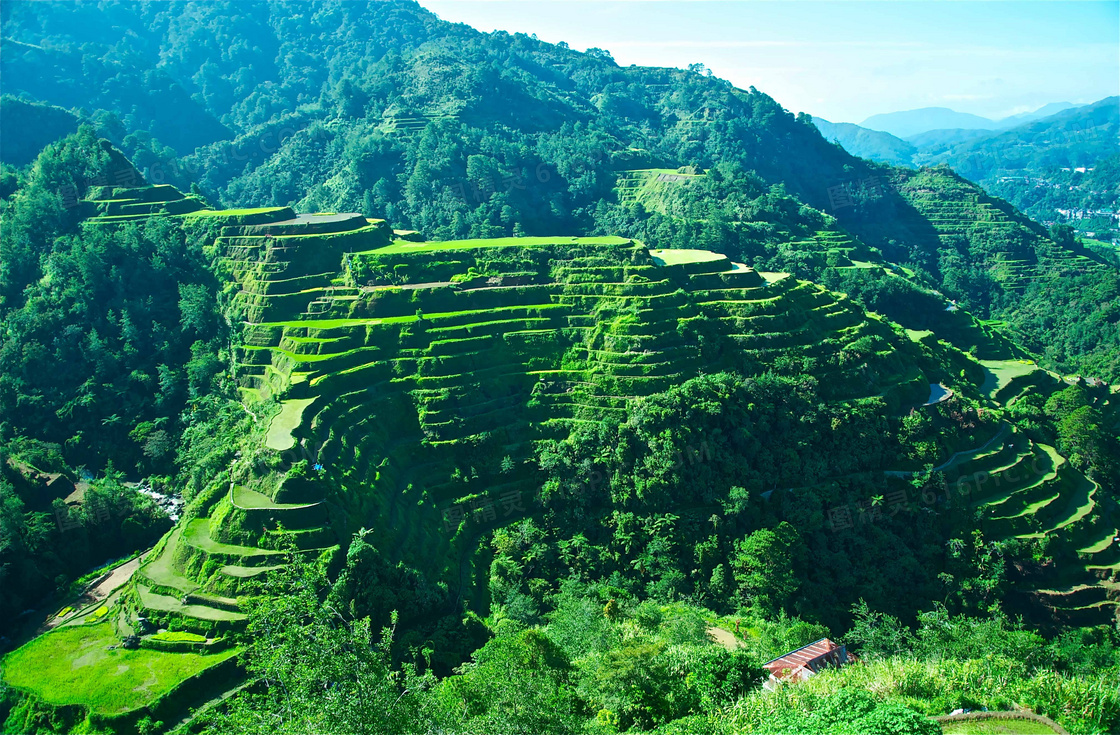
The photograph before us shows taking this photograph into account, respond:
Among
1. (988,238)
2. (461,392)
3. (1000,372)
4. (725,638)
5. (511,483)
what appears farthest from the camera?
(988,238)

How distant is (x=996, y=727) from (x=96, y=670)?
2636 cm

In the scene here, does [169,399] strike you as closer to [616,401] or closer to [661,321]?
[616,401]

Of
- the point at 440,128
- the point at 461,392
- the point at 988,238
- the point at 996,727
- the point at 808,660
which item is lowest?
the point at 808,660

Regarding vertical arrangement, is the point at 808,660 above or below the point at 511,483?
below

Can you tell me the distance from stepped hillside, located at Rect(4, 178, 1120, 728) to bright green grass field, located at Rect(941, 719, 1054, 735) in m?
17.9

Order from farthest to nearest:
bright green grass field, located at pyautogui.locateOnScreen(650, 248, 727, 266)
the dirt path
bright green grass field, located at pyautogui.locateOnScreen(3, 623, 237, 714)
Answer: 1. bright green grass field, located at pyautogui.locateOnScreen(650, 248, 727, 266)
2. the dirt path
3. bright green grass field, located at pyautogui.locateOnScreen(3, 623, 237, 714)

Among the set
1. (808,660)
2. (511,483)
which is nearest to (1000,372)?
(808,660)

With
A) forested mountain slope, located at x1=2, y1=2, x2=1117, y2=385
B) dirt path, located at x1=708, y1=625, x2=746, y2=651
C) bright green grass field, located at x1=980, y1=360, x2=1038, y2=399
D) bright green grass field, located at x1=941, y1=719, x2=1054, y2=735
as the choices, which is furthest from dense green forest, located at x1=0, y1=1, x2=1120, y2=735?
forested mountain slope, located at x1=2, y1=2, x2=1117, y2=385

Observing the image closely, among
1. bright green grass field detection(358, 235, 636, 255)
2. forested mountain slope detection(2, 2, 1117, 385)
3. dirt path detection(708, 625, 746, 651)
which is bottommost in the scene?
dirt path detection(708, 625, 746, 651)

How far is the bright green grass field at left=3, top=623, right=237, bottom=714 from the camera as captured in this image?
941 inches

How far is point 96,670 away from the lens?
2516cm

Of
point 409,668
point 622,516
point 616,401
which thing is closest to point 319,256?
point 616,401

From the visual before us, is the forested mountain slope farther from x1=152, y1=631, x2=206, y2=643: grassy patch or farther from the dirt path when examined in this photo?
x1=152, y1=631, x2=206, y2=643: grassy patch

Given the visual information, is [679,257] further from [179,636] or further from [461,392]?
[179,636]
